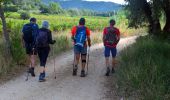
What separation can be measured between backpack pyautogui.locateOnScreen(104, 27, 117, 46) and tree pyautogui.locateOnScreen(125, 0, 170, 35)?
5078mm

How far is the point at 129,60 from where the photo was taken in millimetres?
14953

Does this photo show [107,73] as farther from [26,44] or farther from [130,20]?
[130,20]

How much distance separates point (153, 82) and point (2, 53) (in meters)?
6.92

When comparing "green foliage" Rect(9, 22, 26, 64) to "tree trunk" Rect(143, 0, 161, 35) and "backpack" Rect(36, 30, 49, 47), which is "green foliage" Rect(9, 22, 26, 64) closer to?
"backpack" Rect(36, 30, 49, 47)

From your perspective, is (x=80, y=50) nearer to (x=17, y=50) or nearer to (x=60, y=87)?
(x=60, y=87)

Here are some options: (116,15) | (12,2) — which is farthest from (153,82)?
(116,15)

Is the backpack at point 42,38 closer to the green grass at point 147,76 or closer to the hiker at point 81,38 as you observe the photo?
the hiker at point 81,38

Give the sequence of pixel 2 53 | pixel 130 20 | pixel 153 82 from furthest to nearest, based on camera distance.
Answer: pixel 130 20, pixel 2 53, pixel 153 82

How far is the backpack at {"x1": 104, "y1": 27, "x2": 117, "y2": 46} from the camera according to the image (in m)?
15.0

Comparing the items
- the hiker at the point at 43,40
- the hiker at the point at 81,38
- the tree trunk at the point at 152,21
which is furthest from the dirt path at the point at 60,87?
the tree trunk at the point at 152,21

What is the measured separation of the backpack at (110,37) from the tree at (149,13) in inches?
200

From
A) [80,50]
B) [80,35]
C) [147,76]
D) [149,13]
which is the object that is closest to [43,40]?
[80,35]

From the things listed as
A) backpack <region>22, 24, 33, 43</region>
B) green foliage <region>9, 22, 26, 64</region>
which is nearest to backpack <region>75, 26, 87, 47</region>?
backpack <region>22, 24, 33, 43</region>

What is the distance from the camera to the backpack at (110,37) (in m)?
15.0
